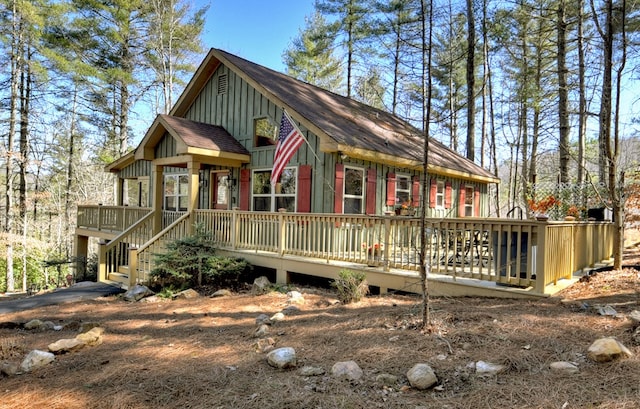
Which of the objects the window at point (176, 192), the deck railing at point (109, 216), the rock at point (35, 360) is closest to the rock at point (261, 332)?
the rock at point (35, 360)

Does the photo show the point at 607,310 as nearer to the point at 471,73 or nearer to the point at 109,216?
the point at 471,73

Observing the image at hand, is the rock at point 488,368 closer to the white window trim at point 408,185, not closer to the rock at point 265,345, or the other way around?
the rock at point 265,345

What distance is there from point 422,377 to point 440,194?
10539 mm

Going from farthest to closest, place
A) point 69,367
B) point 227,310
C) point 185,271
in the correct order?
point 185,271 < point 227,310 < point 69,367

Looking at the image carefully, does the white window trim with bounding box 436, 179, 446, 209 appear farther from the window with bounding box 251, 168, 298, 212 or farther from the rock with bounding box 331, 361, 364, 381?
the rock with bounding box 331, 361, 364, 381

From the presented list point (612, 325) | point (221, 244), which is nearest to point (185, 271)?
point (221, 244)

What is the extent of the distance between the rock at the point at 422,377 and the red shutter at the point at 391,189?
7.75 meters

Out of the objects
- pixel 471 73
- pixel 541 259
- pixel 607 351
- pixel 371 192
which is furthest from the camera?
pixel 471 73

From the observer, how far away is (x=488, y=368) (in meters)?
3.13

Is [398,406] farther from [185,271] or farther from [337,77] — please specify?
[337,77]

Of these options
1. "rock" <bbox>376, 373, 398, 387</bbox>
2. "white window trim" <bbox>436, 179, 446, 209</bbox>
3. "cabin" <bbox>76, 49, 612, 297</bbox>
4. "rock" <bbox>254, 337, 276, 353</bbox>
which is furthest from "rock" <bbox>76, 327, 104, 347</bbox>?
"white window trim" <bbox>436, 179, 446, 209</bbox>

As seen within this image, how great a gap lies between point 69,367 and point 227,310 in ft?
8.32

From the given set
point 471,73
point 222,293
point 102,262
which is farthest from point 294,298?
point 471,73

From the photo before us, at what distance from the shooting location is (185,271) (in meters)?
8.41
